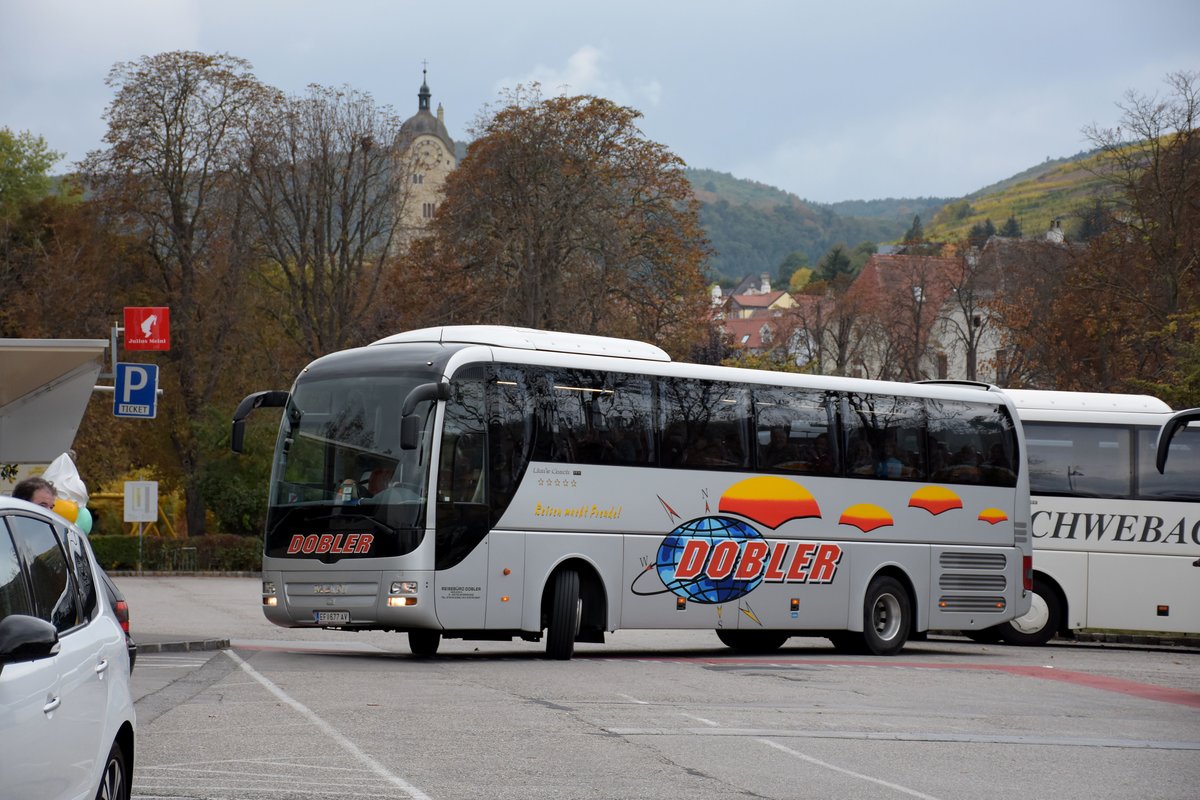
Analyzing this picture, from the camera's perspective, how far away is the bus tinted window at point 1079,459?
27.1 m

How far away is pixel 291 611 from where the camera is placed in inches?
744

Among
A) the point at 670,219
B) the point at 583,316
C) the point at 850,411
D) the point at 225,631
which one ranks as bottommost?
the point at 225,631

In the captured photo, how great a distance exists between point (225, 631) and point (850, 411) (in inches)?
395

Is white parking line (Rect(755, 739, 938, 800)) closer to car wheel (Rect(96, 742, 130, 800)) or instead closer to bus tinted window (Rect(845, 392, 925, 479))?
car wheel (Rect(96, 742, 130, 800))

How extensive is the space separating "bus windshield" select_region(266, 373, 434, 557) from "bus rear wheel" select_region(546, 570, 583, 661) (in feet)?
6.55

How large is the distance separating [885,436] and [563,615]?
6.30 metres

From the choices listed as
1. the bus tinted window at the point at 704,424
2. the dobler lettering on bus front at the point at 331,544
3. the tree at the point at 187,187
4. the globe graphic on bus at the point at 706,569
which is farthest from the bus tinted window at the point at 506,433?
the tree at the point at 187,187

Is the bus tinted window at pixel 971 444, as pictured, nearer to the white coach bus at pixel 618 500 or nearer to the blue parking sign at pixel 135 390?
the white coach bus at pixel 618 500

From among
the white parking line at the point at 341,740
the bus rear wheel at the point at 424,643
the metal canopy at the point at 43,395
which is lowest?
the bus rear wheel at the point at 424,643

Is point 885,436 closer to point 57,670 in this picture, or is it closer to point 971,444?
point 971,444

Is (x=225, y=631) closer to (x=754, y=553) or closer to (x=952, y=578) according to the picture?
(x=754, y=553)

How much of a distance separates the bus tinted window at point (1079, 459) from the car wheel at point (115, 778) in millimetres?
21997

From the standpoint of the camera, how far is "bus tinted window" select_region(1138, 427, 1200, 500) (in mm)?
26938

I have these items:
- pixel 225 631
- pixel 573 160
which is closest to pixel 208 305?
pixel 573 160
